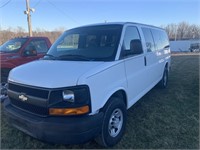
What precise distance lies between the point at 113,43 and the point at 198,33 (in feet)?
234

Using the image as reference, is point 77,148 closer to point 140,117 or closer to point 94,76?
point 94,76

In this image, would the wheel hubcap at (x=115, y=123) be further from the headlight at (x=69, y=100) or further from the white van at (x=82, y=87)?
the headlight at (x=69, y=100)

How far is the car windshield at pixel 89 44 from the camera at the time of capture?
11.2ft

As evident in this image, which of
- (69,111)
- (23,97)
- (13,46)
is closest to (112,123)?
(69,111)

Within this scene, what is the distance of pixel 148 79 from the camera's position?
4.84m

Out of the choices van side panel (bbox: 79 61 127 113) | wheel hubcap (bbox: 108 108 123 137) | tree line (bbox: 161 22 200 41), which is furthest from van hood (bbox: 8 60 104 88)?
tree line (bbox: 161 22 200 41)

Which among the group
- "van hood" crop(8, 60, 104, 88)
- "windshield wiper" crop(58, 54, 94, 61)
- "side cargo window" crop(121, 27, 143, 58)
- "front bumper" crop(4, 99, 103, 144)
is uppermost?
"side cargo window" crop(121, 27, 143, 58)

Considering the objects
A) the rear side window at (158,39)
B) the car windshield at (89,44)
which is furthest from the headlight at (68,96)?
the rear side window at (158,39)

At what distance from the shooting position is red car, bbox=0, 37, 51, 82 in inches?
258

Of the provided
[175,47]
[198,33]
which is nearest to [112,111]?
[175,47]

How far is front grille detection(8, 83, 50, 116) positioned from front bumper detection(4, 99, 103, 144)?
128mm

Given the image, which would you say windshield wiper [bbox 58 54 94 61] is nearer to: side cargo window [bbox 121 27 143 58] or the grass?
side cargo window [bbox 121 27 143 58]

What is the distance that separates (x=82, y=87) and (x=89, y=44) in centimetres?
147

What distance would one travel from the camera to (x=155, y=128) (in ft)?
12.5
